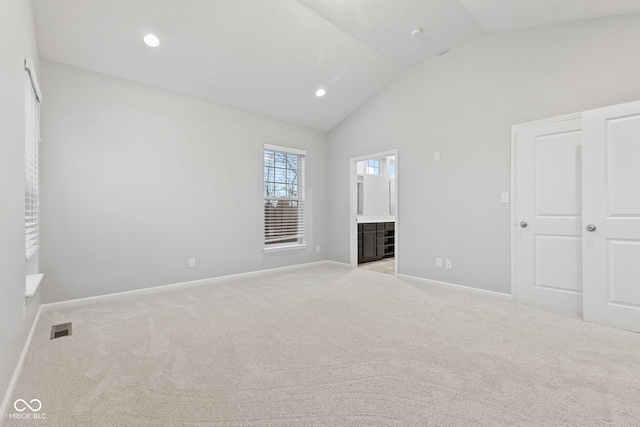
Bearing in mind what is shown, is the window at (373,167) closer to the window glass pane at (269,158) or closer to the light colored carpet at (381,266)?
the light colored carpet at (381,266)

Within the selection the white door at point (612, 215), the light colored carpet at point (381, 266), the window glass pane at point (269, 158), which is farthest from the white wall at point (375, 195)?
the white door at point (612, 215)

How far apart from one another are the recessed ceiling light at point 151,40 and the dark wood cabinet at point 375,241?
4132 mm

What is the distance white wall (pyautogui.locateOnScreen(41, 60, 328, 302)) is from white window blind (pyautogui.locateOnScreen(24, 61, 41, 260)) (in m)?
0.30

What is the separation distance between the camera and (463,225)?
388cm

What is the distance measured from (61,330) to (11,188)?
1488 mm

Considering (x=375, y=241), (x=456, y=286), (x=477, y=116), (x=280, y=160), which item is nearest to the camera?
(x=477, y=116)

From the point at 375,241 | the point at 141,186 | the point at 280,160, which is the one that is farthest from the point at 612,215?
the point at 141,186

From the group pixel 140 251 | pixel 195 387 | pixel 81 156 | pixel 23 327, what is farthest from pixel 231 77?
pixel 195 387

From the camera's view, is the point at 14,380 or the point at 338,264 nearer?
the point at 14,380

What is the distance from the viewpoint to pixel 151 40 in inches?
121

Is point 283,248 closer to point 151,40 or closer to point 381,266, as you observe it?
point 381,266

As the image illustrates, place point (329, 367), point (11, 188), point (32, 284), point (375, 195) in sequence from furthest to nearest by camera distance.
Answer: point (375, 195)
point (32, 284)
point (329, 367)
point (11, 188)

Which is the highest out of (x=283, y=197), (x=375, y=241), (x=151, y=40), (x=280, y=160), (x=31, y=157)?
(x=151, y=40)

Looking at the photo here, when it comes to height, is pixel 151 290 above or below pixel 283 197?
below
